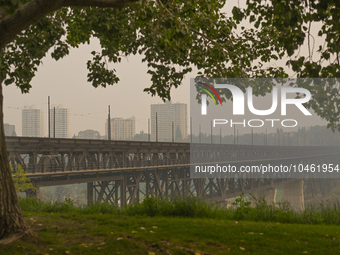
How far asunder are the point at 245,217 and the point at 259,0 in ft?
15.3

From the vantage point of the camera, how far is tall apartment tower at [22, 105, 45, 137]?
107 m

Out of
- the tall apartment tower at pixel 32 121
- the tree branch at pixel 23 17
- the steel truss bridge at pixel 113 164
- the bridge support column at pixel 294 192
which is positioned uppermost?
the tall apartment tower at pixel 32 121

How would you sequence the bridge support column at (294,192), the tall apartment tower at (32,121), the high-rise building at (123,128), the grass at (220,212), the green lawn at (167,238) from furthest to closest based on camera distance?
the high-rise building at (123,128)
the tall apartment tower at (32,121)
the bridge support column at (294,192)
the grass at (220,212)
the green lawn at (167,238)

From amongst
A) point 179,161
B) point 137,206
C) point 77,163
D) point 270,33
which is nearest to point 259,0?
point 270,33

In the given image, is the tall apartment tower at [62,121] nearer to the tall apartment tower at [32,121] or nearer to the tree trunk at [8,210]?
the tall apartment tower at [32,121]

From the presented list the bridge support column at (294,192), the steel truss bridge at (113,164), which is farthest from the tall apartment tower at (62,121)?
the steel truss bridge at (113,164)

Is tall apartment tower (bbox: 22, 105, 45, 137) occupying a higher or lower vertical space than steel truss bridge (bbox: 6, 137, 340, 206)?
higher

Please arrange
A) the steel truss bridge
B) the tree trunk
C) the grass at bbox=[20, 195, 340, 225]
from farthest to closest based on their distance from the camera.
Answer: the steel truss bridge → the grass at bbox=[20, 195, 340, 225] → the tree trunk

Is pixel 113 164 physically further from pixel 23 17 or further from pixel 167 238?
pixel 23 17

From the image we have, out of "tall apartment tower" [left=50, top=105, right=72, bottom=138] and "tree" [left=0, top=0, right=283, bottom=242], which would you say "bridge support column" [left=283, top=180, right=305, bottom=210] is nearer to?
"tree" [left=0, top=0, right=283, bottom=242]

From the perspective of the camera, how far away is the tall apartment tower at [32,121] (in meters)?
107

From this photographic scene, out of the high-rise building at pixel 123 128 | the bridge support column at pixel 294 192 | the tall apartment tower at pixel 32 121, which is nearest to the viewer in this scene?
the bridge support column at pixel 294 192

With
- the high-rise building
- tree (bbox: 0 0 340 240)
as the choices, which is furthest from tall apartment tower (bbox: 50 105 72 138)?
tree (bbox: 0 0 340 240)

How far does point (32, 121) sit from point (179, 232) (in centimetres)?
12024
